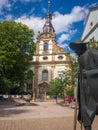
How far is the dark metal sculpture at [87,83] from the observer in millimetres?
4008

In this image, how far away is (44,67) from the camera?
5744cm

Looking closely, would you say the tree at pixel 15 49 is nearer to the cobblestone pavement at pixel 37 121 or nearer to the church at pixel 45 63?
the church at pixel 45 63

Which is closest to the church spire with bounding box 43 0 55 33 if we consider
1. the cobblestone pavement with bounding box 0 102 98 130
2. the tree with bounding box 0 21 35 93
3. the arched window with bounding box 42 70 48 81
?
the arched window with bounding box 42 70 48 81

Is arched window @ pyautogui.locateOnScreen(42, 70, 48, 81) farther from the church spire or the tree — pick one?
the tree

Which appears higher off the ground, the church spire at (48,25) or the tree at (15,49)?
the church spire at (48,25)

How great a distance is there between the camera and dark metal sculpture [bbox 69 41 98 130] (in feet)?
13.1

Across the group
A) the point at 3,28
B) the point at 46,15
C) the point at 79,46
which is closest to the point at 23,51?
the point at 3,28

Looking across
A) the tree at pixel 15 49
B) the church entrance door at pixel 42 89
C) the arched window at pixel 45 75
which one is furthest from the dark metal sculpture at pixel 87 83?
the arched window at pixel 45 75

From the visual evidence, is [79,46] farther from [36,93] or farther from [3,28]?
[36,93]

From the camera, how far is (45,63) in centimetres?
5750

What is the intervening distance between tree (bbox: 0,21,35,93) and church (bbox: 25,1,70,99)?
50.7 feet

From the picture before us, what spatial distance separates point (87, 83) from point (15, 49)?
3367 centimetres

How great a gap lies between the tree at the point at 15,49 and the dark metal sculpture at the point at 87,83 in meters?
30.1

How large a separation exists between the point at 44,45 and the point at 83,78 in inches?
2142
